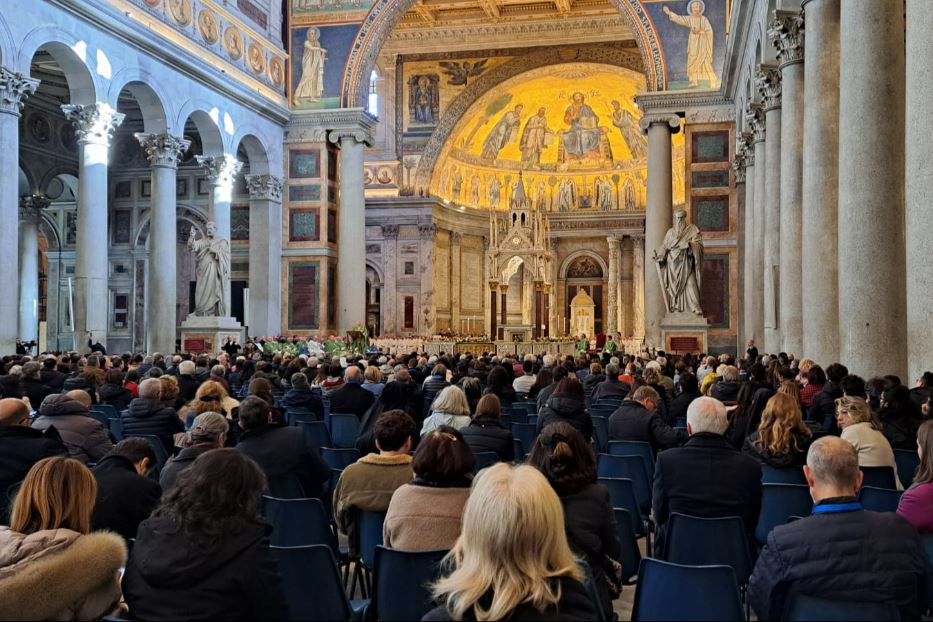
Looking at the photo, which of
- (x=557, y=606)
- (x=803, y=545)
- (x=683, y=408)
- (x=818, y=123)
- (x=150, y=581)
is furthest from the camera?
(x=818, y=123)

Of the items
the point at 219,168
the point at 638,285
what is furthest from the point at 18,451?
the point at 638,285

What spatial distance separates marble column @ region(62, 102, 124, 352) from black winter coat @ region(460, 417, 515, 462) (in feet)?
52.7

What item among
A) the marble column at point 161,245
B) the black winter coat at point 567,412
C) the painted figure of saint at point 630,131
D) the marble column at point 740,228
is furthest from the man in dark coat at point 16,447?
the painted figure of saint at point 630,131

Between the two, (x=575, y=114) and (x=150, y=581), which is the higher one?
(x=575, y=114)

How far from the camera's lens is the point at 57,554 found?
3373mm

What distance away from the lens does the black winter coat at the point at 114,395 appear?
1074 centimetres

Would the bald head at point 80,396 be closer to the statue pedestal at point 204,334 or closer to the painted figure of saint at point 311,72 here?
the statue pedestal at point 204,334

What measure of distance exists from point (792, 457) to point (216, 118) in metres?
23.2

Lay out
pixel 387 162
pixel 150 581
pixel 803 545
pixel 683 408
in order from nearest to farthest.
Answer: pixel 150 581 → pixel 803 545 → pixel 683 408 → pixel 387 162

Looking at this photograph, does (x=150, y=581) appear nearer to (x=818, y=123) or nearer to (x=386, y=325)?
(x=818, y=123)

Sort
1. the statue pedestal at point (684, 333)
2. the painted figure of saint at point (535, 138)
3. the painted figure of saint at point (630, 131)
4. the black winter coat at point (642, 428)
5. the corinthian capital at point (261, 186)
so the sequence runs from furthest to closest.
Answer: the painted figure of saint at point (535, 138) < the painted figure of saint at point (630, 131) < the corinthian capital at point (261, 186) < the statue pedestal at point (684, 333) < the black winter coat at point (642, 428)

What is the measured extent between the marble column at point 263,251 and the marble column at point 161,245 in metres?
5.30

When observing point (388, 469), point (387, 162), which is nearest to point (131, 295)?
point (387, 162)

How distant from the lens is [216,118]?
26266 millimetres
